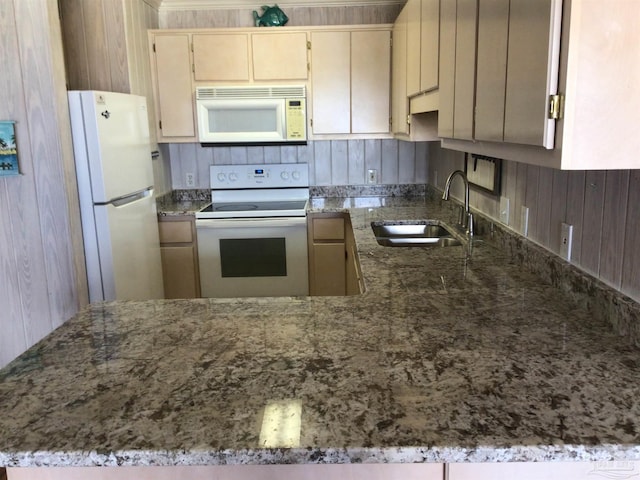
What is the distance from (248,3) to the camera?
367 centimetres

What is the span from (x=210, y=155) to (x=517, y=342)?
10.4 feet

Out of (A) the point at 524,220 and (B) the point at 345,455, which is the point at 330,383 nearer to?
(B) the point at 345,455

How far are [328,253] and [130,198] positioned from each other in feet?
4.51

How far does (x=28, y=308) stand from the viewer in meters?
2.52

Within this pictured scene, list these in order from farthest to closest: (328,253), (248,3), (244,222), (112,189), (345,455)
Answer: (248,3) → (328,253) → (244,222) → (112,189) → (345,455)

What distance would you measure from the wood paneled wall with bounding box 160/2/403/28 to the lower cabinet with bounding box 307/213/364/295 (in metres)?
1.45

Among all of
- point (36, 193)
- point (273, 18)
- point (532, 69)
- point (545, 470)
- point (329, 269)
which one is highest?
point (273, 18)

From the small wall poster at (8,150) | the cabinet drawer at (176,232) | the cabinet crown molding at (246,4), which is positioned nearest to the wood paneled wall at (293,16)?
the cabinet crown molding at (246,4)

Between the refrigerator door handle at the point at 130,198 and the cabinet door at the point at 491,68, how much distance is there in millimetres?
1859

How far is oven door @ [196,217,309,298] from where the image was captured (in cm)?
345

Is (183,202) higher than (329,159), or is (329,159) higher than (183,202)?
(329,159)

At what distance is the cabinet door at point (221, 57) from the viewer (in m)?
3.46

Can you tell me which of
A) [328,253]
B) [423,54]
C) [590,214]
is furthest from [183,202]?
[590,214]

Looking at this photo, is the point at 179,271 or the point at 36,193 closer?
the point at 36,193
